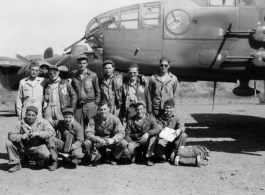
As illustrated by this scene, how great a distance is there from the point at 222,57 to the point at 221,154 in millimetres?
1957

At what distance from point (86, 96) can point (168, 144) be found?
5.48 feet

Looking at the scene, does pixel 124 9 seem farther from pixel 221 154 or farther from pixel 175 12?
pixel 221 154

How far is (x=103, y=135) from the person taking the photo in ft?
19.0

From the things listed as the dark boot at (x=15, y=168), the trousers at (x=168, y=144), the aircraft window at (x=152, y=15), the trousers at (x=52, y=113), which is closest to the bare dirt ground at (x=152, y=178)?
the dark boot at (x=15, y=168)

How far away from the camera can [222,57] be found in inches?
277

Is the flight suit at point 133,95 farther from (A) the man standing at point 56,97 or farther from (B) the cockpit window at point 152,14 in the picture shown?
(B) the cockpit window at point 152,14

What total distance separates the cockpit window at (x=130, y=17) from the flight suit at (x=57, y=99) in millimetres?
1843

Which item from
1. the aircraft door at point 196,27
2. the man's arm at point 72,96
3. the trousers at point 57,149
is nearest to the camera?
the trousers at point 57,149

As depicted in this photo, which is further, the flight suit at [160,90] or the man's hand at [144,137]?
the flight suit at [160,90]

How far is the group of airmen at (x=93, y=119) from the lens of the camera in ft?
18.1

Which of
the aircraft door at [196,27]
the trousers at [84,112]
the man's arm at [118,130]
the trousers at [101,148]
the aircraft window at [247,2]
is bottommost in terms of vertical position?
the trousers at [101,148]

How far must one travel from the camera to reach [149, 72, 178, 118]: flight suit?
20.7 ft

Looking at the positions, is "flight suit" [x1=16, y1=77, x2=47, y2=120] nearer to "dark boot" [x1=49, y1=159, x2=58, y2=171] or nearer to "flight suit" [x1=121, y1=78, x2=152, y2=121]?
"dark boot" [x1=49, y1=159, x2=58, y2=171]

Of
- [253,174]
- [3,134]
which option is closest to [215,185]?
[253,174]
